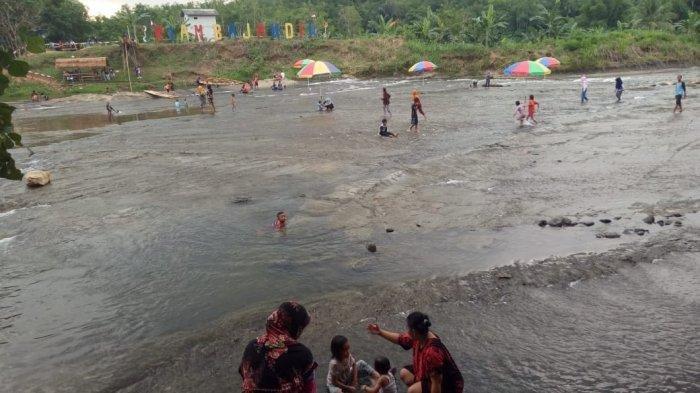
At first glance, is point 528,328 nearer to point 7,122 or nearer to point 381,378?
point 381,378

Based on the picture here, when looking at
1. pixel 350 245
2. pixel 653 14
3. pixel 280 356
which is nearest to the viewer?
pixel 280 356

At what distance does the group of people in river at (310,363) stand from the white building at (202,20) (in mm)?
72205

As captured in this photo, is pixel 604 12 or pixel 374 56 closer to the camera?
pixel 374 56

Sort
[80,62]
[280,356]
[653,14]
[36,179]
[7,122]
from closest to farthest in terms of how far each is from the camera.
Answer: [7,122]
[280,356]
[36,179]
[80,62]
[653,14]

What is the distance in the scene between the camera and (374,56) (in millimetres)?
61688

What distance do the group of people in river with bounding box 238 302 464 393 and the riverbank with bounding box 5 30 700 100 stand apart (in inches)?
2043

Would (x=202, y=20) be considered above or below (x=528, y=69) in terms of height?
above

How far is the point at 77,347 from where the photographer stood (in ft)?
22.9

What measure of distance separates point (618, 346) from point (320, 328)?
369 cm

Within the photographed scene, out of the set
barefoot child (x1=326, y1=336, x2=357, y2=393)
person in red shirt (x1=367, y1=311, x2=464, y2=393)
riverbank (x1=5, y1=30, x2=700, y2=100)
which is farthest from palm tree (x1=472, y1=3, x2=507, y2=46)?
person in red shirt (x1=367, y1=311, x2=464, y2=393)

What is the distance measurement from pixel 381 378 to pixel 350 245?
4814mm

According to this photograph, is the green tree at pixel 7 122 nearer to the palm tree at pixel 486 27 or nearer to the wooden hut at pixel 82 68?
the wooden hut at pixel 82 68

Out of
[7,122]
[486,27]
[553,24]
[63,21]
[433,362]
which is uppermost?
[63,21]

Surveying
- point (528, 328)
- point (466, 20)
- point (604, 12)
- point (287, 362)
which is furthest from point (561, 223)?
point (604, 12)
